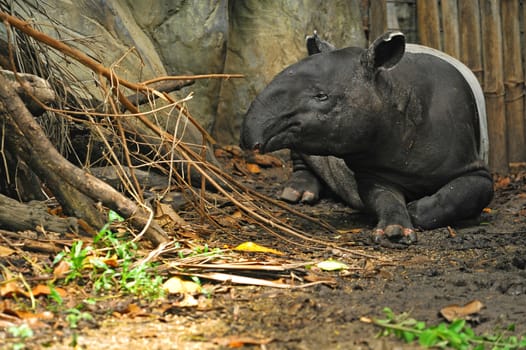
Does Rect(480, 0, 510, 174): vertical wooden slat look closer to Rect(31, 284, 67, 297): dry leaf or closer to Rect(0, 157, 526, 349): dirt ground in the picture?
Rect(0, 157, 526, 349): dirt ground

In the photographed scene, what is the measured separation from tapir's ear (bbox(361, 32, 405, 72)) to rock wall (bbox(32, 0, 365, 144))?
202 cm

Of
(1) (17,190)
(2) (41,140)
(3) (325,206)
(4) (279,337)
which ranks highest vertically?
(2) (41,140)

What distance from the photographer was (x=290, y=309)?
3.57m

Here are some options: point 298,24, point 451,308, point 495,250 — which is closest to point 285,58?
point 298,24

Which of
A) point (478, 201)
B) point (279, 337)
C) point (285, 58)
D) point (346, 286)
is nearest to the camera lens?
point (279, 337)

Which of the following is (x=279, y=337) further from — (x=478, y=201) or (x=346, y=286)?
(x=478, y=201)

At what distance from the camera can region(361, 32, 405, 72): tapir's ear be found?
5438 millimetres

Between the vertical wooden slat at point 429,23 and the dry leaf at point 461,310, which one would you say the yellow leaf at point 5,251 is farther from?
the vertical wooden slat at point 429,23

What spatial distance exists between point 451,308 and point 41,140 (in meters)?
2.06

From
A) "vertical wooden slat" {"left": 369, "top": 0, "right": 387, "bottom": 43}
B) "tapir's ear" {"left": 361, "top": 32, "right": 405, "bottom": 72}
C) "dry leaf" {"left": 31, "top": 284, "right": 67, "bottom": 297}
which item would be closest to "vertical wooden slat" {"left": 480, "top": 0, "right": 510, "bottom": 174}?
"vertical wooden slat" {"left": 369, "top": 0, "right": 387, "bottom": 43}

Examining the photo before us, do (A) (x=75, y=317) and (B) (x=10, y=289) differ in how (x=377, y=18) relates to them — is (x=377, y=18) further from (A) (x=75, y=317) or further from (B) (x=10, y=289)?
(A) (x=75, y=317)

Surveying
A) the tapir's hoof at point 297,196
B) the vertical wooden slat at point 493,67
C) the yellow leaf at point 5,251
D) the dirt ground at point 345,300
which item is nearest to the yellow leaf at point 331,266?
the dirt ground at point 345,300

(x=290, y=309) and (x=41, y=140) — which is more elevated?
(x=41, y=140)

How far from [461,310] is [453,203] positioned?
2.26 meters
